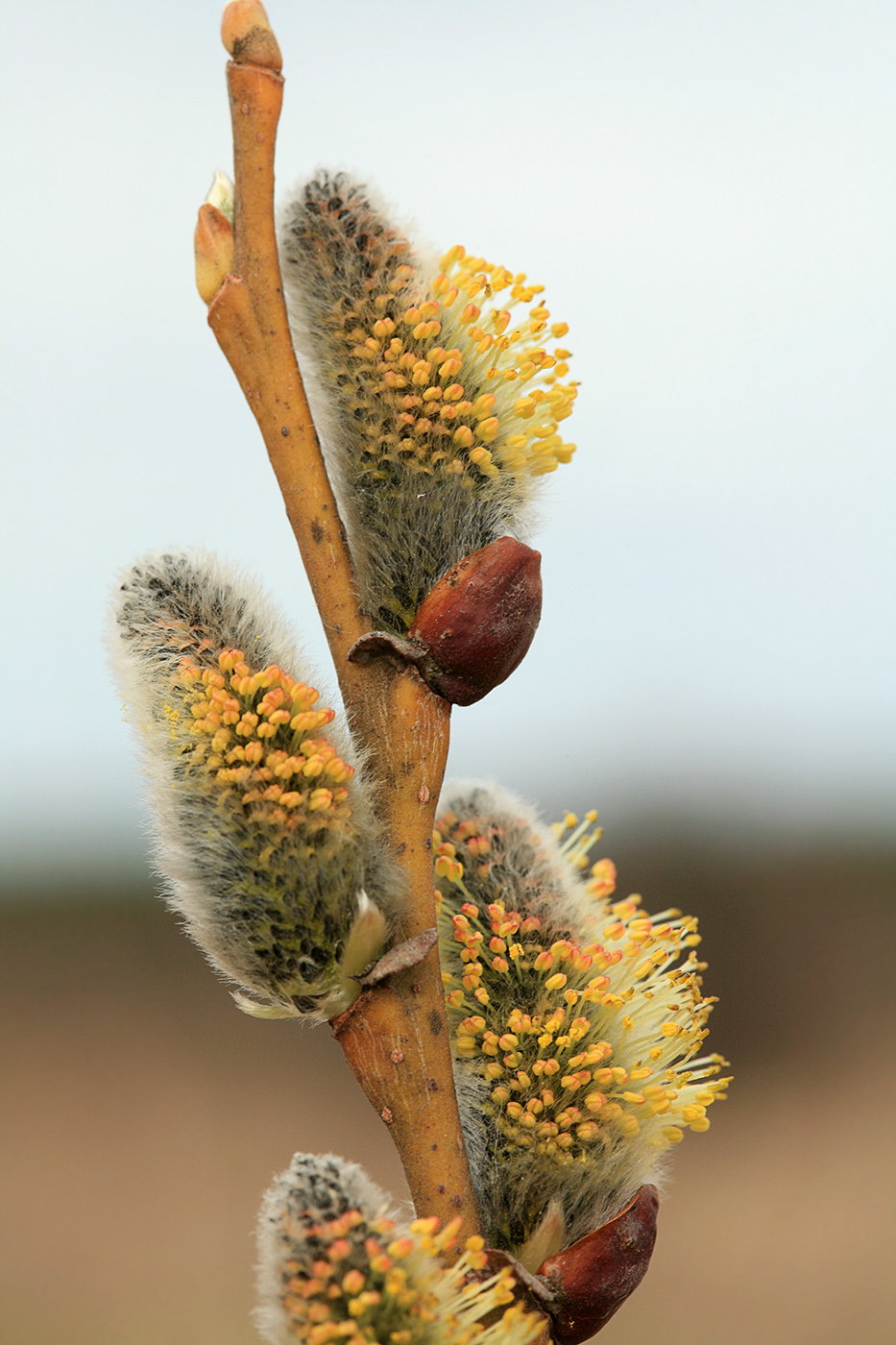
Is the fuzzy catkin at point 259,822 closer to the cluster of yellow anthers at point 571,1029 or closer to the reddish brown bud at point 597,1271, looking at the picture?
the cluster of yellow anthers at point 571,1029

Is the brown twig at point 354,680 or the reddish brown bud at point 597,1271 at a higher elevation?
the brown twig at point 354,680

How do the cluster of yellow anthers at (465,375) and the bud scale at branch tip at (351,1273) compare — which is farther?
the cluster of yellow anthers at (465,375)

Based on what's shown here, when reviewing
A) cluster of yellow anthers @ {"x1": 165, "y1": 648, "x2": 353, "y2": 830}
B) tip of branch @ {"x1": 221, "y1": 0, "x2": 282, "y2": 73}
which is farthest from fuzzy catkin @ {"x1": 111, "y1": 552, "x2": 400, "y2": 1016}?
tip of branch @ {"x1": 221, "y1": 0, "x2": 282, "y2": 73}

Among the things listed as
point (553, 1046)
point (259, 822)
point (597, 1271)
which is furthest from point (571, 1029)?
point (259, 822)

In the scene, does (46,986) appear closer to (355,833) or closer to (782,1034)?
(782,1034)

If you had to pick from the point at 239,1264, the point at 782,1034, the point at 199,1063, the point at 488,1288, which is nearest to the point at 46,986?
the point at 199,1063

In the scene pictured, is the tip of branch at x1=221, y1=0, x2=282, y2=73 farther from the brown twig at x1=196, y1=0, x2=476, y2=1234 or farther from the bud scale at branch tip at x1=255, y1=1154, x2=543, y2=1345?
the bud scale at branch tip at x1=255, y1=1154, x2=543, y2=1345

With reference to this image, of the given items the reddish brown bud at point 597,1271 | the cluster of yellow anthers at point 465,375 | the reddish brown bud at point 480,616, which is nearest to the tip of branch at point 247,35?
the cluster of yellow anthers at point 465,375
